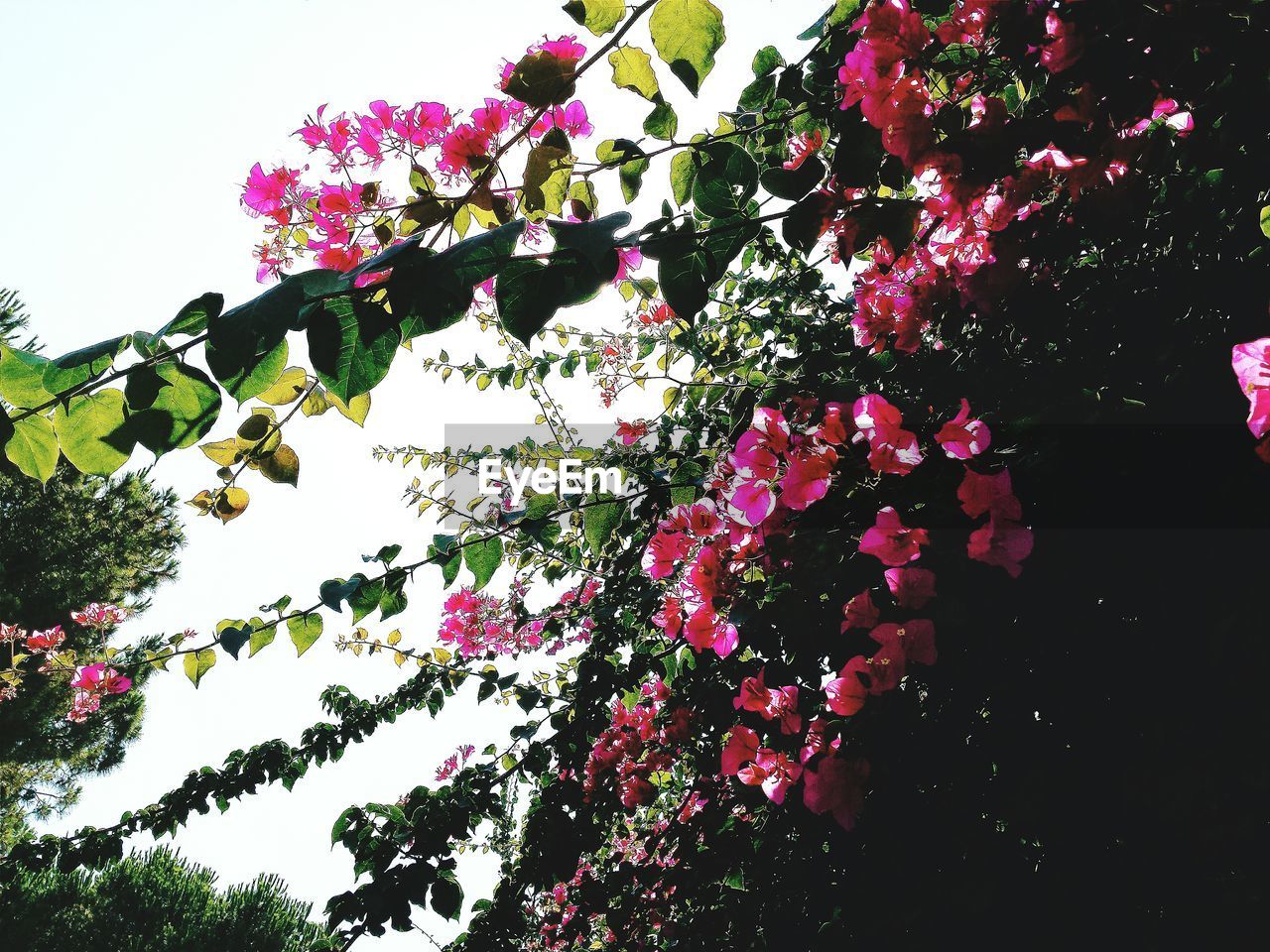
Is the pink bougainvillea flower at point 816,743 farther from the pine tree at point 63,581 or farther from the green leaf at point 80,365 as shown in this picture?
the pine tree at point 63,581

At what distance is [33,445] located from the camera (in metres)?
0.59

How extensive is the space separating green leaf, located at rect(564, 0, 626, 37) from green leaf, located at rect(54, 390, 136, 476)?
2.07ft

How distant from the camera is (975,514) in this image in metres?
0.90

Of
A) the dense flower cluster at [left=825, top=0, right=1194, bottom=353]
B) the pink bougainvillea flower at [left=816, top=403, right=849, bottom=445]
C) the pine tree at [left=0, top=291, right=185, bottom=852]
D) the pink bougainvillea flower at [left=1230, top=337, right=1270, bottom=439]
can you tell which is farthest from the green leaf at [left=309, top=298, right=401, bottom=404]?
the pine tree at [left=0, top=291, right=185, bottom=852]

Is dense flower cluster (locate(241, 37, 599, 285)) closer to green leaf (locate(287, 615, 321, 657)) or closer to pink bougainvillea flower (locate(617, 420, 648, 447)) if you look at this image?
green leaf (locate(287, 615, 321, 657))

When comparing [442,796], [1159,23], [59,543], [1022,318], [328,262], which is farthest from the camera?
[59,543]

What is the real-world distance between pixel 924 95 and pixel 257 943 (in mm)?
11023

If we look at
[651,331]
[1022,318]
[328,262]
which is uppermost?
[651,331]

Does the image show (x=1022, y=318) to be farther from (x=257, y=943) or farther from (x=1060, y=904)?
(x=257, y=943)

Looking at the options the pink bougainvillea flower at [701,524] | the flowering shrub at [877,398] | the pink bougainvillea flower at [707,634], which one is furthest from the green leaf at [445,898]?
the pink bougainvillea flower at [701,524]

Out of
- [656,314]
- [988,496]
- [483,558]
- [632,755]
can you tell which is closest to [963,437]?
[988,496]

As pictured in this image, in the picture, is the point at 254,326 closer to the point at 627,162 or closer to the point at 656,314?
the point at 627,162

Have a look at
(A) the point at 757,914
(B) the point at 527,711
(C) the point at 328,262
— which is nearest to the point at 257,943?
(B) the point at 527,711

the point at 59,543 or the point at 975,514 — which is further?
the point at 59,543
